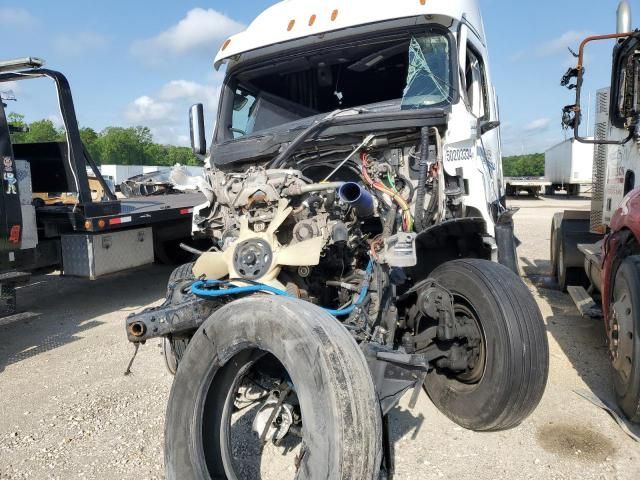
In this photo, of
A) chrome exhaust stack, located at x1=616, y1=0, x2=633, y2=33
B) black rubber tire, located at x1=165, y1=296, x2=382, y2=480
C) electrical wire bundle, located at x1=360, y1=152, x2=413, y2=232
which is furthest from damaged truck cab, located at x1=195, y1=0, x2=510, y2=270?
black rubber tire, located at x1=165, y1=296, x2=382, y2=480

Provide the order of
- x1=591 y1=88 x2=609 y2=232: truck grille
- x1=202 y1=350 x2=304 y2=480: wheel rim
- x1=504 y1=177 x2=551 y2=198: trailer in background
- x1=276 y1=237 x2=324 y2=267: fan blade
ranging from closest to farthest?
x1=202 y1=350 x2=304 y2=480: wheel rim
x1=276 y1=237 x2=324 y2=267: fan blade
x1=591 y1=88 x2=609 y2=232: truck grille
x1=504 y1=177 x2=551 y2=198: trailer in background

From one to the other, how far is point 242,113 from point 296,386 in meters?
Result: 3.21

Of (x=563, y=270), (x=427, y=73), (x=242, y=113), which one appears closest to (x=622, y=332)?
(x=427, y=73)

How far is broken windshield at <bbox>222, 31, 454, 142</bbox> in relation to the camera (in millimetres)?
4305

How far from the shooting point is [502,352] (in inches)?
115

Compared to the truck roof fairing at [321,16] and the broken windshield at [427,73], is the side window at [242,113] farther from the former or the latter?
the broken windshield at [427,73]

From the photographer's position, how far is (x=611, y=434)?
3154mm

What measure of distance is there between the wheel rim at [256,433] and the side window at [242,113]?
231 cm

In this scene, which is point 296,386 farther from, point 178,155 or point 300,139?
point 178,155

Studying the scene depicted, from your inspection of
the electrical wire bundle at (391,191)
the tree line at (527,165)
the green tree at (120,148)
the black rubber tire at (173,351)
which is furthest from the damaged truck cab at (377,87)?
the tree line at (527,165)

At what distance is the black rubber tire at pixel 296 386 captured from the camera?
6.15 feet

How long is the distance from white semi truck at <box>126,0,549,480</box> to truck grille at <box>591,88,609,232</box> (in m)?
1.61

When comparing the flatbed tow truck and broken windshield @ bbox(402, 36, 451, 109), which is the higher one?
broken windshield @ bbox(402, 36, 451, 109)

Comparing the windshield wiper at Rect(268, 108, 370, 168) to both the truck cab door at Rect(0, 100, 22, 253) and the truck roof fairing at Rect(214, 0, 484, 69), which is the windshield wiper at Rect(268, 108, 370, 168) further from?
the truck cab door at Rect(0, 100, 22, 253)
